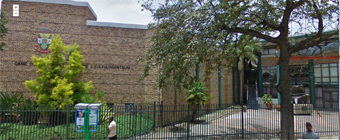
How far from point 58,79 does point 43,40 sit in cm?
372

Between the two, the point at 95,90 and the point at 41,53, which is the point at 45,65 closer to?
the point at 41,53

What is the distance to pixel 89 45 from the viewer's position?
1502cm

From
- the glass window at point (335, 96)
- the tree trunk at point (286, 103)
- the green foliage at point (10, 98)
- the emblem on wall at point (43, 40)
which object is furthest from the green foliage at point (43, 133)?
the glass window at point (335, 96)

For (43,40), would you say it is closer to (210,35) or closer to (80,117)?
(80,117)

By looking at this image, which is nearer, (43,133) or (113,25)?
(43,133)

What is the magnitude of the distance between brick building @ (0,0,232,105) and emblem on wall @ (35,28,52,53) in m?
0.24

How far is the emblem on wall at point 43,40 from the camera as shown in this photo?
14398mm

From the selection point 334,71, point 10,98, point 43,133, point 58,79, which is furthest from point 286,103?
point 334,71

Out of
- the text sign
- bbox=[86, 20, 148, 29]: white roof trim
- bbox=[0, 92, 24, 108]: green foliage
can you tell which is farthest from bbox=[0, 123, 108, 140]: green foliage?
bbox=[86, 20, 148, 29]: white roof trim

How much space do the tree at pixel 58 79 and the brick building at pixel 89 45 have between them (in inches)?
53.2

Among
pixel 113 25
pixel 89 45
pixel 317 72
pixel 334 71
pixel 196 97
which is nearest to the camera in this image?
pixel 196 97

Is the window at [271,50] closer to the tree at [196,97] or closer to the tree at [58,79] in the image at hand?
→ the tree at [196,97]

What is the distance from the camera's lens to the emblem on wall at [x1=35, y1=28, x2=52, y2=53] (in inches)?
567

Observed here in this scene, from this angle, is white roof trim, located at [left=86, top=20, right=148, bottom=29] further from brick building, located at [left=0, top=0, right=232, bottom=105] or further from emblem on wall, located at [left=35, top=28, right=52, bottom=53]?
emblem on wall, located at [left=35, top=28, right=52, bottom=53]
